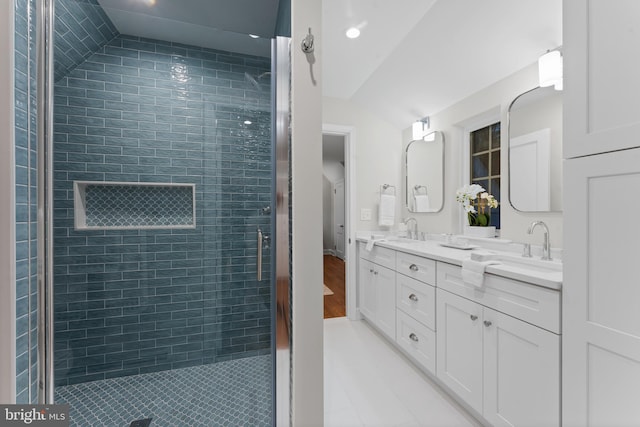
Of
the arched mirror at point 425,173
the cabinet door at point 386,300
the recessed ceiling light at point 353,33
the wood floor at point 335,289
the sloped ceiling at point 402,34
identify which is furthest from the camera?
the wood floor at point 335,289

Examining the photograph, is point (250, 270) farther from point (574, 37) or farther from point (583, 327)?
point (574, 37)

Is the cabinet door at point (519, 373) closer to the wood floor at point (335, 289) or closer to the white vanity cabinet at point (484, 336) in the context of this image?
the white vanity cabinet at point (484, 336)

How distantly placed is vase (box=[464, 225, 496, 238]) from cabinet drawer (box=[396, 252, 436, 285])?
62cm

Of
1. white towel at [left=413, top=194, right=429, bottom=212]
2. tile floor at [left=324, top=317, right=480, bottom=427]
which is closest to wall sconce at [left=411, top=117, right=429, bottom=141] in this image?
white towel at [left=413, top=194, right=429, bottom=212]

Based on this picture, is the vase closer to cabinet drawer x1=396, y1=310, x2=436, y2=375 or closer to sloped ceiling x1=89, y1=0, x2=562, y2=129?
cabinet drawer x1=396, y1=310, x2=436, y2=375

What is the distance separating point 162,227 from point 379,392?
167cm

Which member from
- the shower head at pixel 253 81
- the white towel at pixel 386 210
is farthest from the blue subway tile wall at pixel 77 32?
the white towel at pixel 386 210

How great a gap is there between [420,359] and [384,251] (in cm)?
88

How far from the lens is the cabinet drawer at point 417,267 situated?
1.84m

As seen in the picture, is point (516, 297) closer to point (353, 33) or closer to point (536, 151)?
point (536, 151)

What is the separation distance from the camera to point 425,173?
282 cm

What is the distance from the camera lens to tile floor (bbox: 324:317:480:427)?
4.98 feet

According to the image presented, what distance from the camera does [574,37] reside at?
0.97 m

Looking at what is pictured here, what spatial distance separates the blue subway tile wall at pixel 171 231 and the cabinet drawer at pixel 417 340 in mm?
1139
